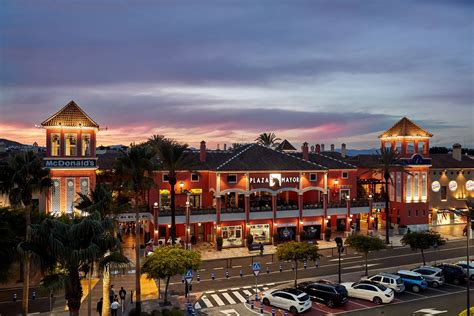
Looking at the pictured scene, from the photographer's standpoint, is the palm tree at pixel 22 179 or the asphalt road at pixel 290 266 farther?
the asphalt road at pixel 290 266

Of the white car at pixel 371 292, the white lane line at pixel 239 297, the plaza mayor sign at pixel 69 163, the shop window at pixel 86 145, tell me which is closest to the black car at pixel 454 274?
the white car at pixel 371 292

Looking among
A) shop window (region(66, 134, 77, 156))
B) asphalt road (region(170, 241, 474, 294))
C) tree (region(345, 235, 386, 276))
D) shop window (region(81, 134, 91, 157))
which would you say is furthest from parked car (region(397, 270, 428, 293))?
shop window (region(66, 134, 77, 156))

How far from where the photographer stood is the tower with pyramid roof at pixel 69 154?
4747 centimetres

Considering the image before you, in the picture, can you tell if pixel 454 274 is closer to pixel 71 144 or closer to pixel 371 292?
pixel 371 292

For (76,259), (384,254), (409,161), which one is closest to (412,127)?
(409,161)

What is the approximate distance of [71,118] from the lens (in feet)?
158

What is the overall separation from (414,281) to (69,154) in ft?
129

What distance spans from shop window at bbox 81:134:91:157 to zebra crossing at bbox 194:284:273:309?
23.9 m

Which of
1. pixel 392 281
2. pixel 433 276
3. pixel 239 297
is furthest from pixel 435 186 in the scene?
pixel 239 297

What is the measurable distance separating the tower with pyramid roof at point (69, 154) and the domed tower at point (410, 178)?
45.8 meters

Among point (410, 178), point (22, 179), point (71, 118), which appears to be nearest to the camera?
point (22, 179)

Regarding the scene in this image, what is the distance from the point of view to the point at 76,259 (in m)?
17.9

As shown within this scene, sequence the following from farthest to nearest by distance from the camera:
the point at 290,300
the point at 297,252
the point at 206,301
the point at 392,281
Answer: the point at 297,252
the point at 392,281
the point at 206,301
the point at 290,300

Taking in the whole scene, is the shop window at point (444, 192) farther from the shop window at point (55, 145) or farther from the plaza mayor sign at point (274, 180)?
the shop window at point (55, 145)
